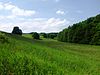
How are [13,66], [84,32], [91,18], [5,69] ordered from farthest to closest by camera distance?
[91,18] → [84,32] → [13,66] → [5,69]

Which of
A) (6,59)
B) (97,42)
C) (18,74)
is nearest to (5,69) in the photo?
(18,74)

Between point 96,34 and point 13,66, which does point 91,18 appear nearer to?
point 96,34

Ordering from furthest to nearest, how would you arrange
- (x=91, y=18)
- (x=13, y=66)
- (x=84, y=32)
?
(x=91, y=18) < (x=84, y=32) < (x=13, y=66)

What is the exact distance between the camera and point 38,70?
17.2 meters

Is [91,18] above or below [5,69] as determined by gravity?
above

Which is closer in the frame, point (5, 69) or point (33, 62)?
point (5, 69)

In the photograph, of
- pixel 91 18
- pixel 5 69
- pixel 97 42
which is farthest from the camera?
pixel 91 18

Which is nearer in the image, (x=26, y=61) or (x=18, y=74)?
(x=18, y=74)

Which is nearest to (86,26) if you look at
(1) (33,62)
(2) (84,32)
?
(2) (84,32)

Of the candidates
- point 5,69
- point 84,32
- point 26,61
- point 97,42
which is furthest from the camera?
point 84,32

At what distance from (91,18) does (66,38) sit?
1334 cm

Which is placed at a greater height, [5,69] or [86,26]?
[86,26]

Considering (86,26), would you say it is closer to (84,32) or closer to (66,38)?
(84,32)

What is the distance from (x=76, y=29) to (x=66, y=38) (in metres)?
9.79
